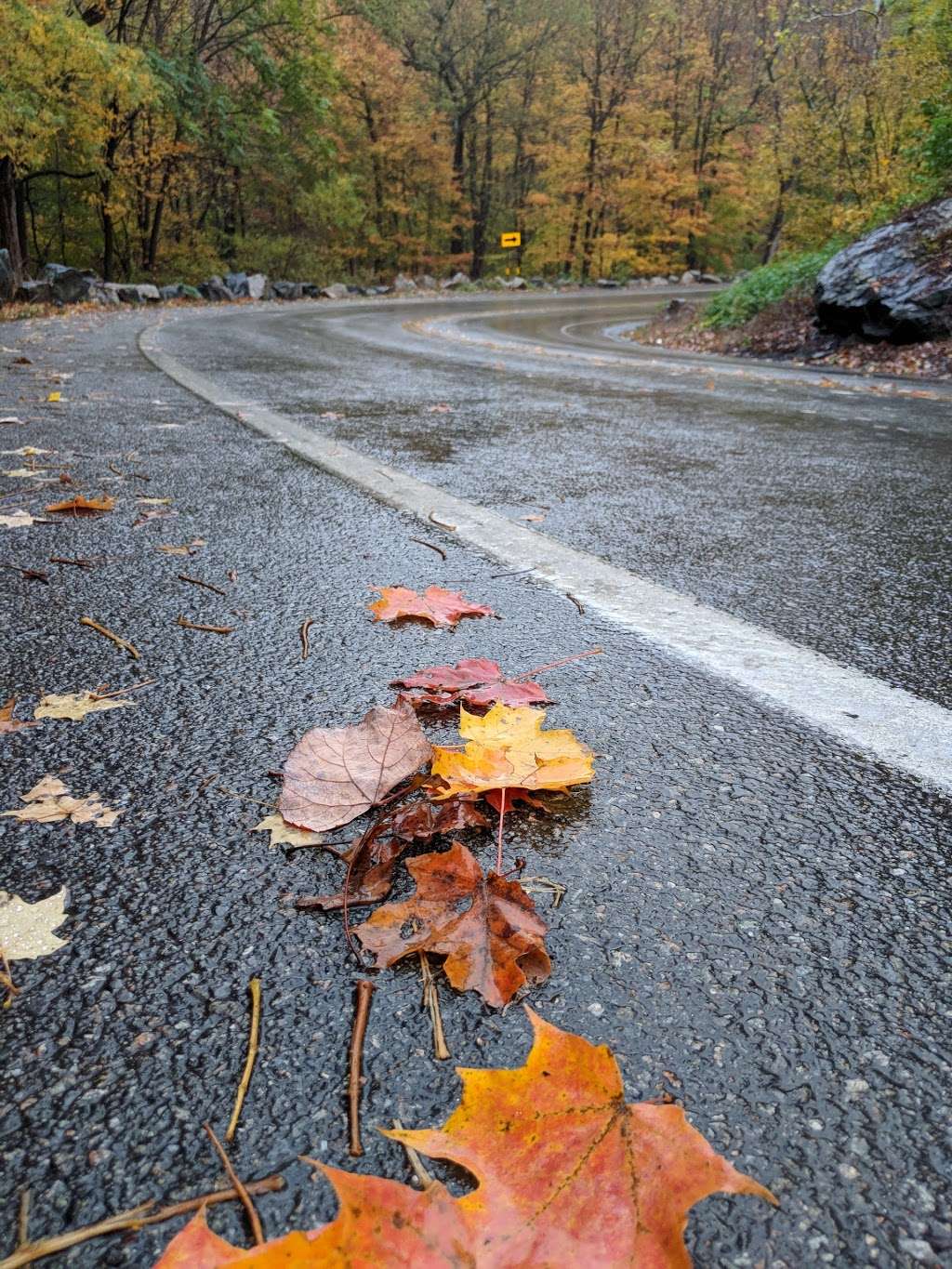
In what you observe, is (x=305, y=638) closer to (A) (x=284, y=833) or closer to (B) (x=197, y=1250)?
(A) (x=284, y=833)

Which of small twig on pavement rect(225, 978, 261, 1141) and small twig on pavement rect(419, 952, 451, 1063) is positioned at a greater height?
small twig on pavement rect(419, 952, 451, 1063)

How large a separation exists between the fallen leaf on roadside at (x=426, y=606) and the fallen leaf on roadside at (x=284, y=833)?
2.71 ft

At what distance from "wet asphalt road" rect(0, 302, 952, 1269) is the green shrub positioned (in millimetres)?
9606

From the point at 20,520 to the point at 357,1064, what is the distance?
242 cm

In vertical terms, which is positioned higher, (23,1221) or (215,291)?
(215,291)

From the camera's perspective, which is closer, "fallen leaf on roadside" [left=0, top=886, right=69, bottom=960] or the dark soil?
"fallen leaf on roadside" [left=0, top=886, right=69, bottom=960]

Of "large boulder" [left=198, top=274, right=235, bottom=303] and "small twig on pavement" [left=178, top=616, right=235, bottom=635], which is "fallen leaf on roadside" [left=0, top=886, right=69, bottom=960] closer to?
"small twig on pavement" [left=178, top=616, right=235, bottom=635]

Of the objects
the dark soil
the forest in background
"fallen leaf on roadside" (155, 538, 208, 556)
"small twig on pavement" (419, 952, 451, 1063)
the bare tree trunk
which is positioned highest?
the forest in background

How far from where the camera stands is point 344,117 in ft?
104

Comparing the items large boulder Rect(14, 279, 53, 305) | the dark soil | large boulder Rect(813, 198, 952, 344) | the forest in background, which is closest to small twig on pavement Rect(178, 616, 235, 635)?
the dark soil

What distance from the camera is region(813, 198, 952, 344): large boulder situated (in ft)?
27.7

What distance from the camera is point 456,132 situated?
115 ft

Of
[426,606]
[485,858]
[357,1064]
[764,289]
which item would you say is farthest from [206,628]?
[764,289]

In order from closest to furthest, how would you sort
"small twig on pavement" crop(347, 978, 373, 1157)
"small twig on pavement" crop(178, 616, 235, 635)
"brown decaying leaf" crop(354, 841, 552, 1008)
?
1. "small twig on pavement" crop(347, 978, 373, 1157)
2. "brown decaying leaf" crop(354, 841, 552, 1008)
3. "small twig on pavement" crop(178, 616, 235, 635)
